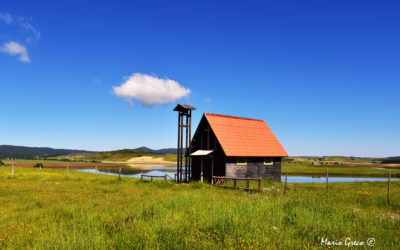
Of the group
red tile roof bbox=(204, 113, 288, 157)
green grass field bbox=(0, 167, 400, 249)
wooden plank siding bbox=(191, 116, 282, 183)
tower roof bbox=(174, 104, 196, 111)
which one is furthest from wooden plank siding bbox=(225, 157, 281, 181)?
green grass field bbox=(0, 167, 400, 249)

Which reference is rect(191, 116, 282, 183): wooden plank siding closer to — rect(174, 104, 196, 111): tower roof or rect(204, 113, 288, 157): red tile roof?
rect(204, 113, 288, 157): red tile roof

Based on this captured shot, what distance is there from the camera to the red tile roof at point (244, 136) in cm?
2647

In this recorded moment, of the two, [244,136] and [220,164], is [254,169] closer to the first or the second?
[244,136]

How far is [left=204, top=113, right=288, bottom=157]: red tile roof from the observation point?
26.5m

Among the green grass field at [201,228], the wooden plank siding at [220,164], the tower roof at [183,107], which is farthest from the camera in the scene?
the tower roof at [183,107]

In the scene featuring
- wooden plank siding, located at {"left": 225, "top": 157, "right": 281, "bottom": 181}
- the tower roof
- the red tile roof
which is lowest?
wooden plank siding, located at {"left": 225, "top": 157, "right": 281, "bottom": 181}

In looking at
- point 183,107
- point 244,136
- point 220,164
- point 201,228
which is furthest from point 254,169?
point 201,228

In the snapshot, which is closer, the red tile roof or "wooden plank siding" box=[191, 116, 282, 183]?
"wooden plank siding" box=[191, 116, 282, 183]

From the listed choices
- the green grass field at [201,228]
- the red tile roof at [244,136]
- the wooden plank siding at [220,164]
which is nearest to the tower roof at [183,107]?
the red tile roof at [244,136]

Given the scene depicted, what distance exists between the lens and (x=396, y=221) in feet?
32.7

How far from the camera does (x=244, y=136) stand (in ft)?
94.9

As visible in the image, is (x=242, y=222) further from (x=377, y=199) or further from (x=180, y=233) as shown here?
(x=377, y=199)

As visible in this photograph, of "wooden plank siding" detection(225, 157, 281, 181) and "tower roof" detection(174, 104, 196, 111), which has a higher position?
"tower roof" detection(174, 104, 196, 111)

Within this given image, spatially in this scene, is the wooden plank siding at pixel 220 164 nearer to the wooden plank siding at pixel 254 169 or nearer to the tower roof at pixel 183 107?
the wooden plank siding at pixel 254 169
